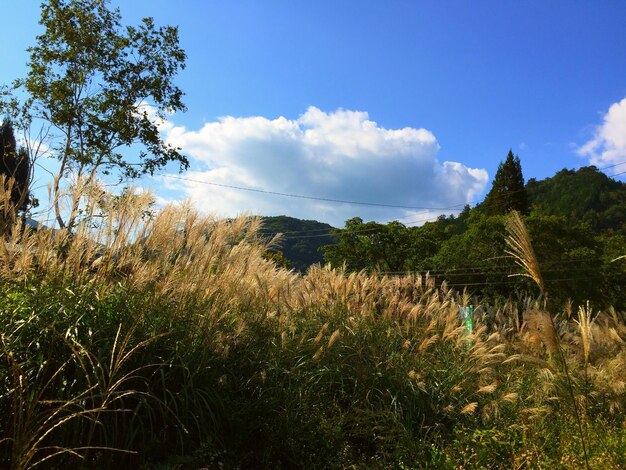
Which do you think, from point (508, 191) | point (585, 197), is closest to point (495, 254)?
point (508, 191)

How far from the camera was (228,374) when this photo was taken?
3.35 metres

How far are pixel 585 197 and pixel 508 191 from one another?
10024 mm

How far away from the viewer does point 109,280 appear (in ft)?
11.9

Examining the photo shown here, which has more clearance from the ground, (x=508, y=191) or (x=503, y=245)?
(x=508, y=191)

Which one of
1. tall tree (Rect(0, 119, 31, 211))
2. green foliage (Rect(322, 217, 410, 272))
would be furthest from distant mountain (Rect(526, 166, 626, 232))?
tall tree (Rect(0, 119, 31, 211))

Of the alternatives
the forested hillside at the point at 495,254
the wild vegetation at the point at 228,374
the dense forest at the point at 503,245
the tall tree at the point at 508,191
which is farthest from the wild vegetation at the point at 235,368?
the tall tree at the point at 508,191

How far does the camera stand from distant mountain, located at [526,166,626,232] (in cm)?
4891

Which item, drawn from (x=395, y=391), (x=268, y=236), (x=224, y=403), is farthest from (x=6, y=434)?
(x=268, y=236)

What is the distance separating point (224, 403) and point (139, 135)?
1154 cm

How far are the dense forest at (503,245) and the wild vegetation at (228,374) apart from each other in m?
15.1

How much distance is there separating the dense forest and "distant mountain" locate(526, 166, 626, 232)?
0.11m

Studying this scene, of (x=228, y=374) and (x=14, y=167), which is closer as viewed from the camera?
(x=228, y=374)

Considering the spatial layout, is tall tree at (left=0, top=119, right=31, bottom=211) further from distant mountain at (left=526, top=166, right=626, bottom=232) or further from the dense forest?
distant mountain at (left=526, top=166, right=626, bottom=232)

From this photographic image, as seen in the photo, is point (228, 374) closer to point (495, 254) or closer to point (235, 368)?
point (235, 368)
